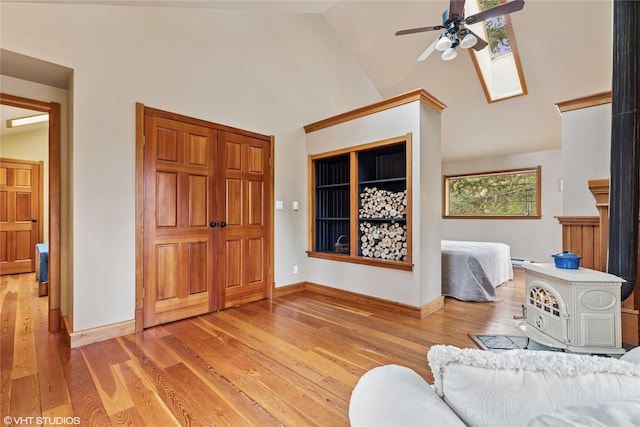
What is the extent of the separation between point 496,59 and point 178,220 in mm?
5249

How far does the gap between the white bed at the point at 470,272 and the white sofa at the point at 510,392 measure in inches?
132

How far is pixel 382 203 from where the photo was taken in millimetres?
3678

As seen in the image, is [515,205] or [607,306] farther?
[515,205]

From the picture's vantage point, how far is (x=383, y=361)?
2.18 meters

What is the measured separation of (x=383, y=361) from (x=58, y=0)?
12.3 feet

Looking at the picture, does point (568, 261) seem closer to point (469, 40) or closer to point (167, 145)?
point (469, 40)

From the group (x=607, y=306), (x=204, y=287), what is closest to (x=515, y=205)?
(x=607, y=306)

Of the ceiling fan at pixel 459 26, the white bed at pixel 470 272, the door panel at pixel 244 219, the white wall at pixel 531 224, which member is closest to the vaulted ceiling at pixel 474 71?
the white wall at pixel 531 224

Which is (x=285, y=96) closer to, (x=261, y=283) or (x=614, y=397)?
(x=261, y=283)

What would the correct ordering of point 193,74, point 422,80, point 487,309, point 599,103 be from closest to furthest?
point 599,103 → point 193,74 → point 487,309 → point 422,80

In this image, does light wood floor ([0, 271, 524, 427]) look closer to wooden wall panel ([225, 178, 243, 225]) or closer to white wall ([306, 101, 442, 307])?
white wall ([306, 101, 442, 307])

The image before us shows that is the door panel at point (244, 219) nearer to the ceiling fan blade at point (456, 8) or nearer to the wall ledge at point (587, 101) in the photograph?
the ceiling fan blade at point (456, 8)

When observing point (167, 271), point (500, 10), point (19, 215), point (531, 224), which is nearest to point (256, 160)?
point (167, 271)

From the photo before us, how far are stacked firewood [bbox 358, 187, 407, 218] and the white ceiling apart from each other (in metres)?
2.49
